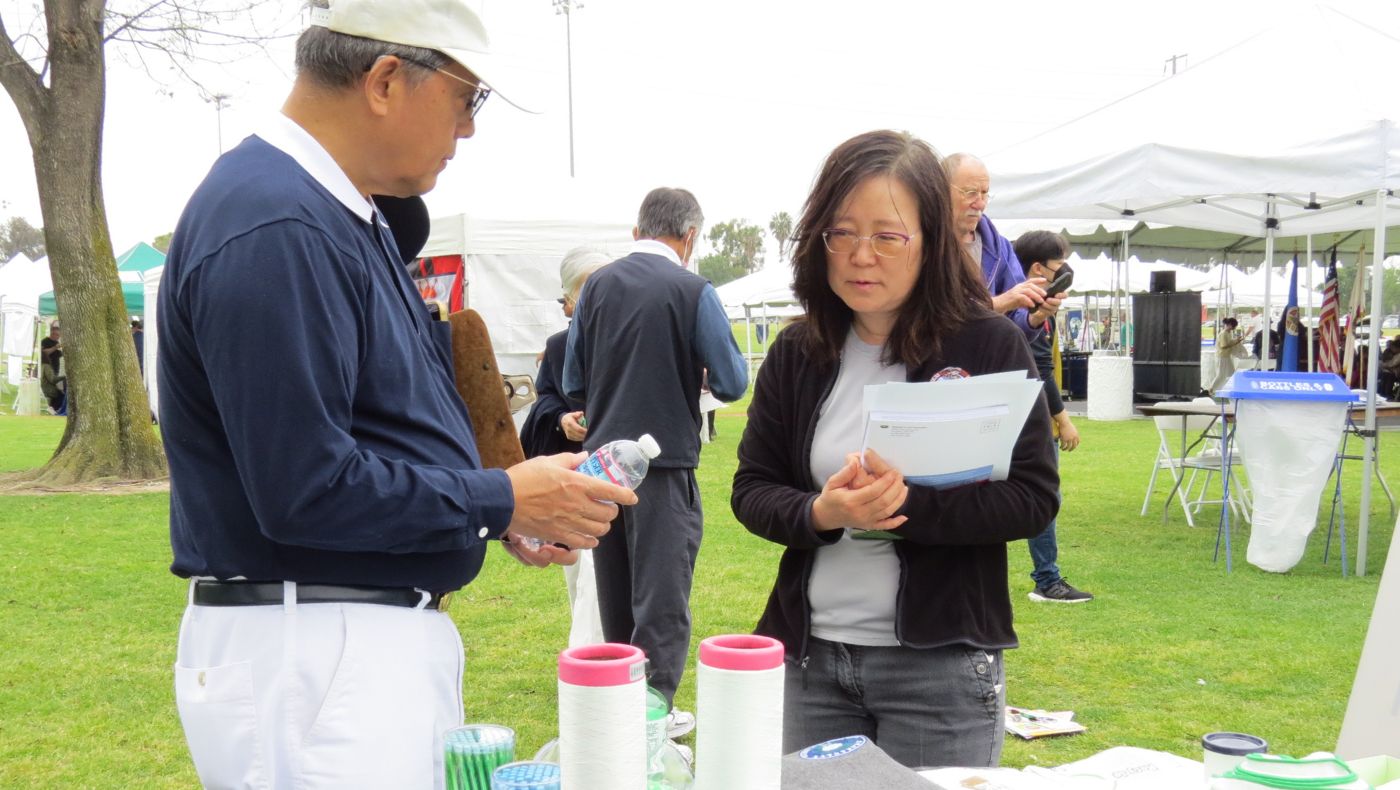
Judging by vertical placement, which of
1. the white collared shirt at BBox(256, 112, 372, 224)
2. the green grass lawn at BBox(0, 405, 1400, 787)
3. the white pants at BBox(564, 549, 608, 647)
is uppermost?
the white collared shirt at BBox(256, 112, 372, 224)

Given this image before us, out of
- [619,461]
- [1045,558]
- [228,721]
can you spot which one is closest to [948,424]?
[619,461]

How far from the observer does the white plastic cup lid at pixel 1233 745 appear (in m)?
1.59

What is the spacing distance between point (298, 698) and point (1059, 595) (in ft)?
18.0

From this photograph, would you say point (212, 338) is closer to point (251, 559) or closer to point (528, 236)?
point (251, 559)

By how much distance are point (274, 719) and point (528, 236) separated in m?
11.1

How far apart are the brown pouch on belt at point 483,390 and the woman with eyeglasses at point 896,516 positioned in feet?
1.58

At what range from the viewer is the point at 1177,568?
7.20 meters

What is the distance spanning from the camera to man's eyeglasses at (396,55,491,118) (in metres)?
1.63

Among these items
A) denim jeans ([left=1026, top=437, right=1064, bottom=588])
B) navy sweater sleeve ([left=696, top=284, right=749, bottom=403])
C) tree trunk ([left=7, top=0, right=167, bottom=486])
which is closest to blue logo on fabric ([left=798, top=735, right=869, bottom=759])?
navy sweater sleeve ([left=696, top=284, right=749, bottom=403])

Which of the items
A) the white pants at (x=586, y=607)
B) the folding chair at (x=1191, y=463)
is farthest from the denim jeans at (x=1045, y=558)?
the white pants at (x=586, y=607)

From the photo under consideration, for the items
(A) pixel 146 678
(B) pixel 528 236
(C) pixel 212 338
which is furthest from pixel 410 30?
(B) pixel 528 236

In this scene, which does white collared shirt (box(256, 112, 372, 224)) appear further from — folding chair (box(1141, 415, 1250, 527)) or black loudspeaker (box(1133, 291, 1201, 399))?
black loudspeaker (box(1133, 291, 1201, 399))

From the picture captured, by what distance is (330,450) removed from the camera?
1440mm

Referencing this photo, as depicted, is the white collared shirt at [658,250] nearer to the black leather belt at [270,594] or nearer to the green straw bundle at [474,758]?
the black leather belt at [270,594]
